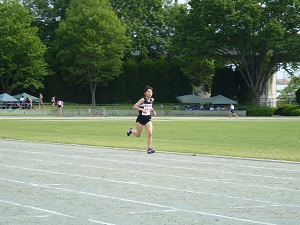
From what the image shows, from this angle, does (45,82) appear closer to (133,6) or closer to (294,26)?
(133,6)

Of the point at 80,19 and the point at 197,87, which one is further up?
the point at 80,19

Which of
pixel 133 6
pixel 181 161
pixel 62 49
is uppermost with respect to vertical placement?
pixel 133 6

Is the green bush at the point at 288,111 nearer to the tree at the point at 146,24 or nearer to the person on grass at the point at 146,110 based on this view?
the tree at the point at 146,24

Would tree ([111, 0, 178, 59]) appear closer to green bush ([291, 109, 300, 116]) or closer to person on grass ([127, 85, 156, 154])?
green bush ([291, 109, 300, 116])

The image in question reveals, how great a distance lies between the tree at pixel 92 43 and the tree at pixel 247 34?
931 cm

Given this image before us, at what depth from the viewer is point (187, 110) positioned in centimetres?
7431

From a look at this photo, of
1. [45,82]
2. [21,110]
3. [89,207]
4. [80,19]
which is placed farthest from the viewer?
[45,82]

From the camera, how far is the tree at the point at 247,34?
7150 cm

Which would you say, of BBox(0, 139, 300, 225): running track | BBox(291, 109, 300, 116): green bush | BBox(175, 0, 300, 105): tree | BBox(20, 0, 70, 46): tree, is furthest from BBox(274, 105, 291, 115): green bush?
BBox(0, 139, 300, 225): running track

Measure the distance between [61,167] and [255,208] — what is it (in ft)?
23.4

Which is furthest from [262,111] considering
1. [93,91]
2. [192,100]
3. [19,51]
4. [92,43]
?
[19,51]

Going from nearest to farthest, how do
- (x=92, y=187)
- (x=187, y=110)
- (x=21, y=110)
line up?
(x=92, y=187)
(x=21, y=110)
(x=187, y=110)

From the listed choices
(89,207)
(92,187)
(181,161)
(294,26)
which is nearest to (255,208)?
(89,207)

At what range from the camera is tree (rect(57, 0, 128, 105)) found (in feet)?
270
